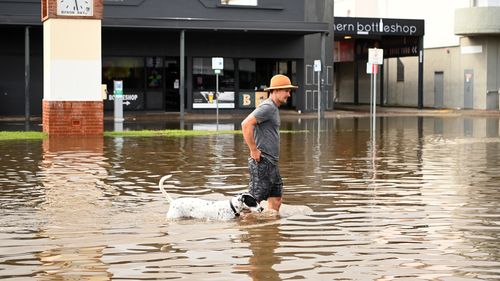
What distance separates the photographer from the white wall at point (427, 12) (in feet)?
174

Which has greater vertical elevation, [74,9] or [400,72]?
[74,9]

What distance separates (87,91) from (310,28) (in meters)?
16.2

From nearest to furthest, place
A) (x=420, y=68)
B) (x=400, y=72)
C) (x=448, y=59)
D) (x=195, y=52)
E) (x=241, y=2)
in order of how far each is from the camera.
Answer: (x=195, y=52) < (x=241, y=2) < (x=420, y=68) < (x=448, y=59) < (x=400, y=72)

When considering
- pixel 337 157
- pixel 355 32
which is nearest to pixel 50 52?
pixel 337 157

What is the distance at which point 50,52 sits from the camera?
25.9 metres

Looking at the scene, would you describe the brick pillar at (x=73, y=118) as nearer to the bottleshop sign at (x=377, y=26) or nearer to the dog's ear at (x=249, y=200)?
the dog's ear at (x=249, y=200)

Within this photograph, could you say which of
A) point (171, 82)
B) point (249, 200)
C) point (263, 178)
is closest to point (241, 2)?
point (171, 82)

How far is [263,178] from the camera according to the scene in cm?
1107

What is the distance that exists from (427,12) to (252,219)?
46.7 metres

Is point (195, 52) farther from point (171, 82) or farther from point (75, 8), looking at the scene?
point (75, 8)

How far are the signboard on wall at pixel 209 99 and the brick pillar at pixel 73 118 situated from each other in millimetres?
17255

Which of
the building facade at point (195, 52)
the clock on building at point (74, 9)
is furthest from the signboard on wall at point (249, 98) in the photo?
the clock on building at point (74, 9)

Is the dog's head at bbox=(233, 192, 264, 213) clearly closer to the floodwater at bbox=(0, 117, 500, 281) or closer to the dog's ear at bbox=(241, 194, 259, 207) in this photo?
the dog's ear at bbox=(241, 194, 259, 207)

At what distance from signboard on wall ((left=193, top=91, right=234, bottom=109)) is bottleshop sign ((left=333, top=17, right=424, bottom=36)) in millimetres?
7278
